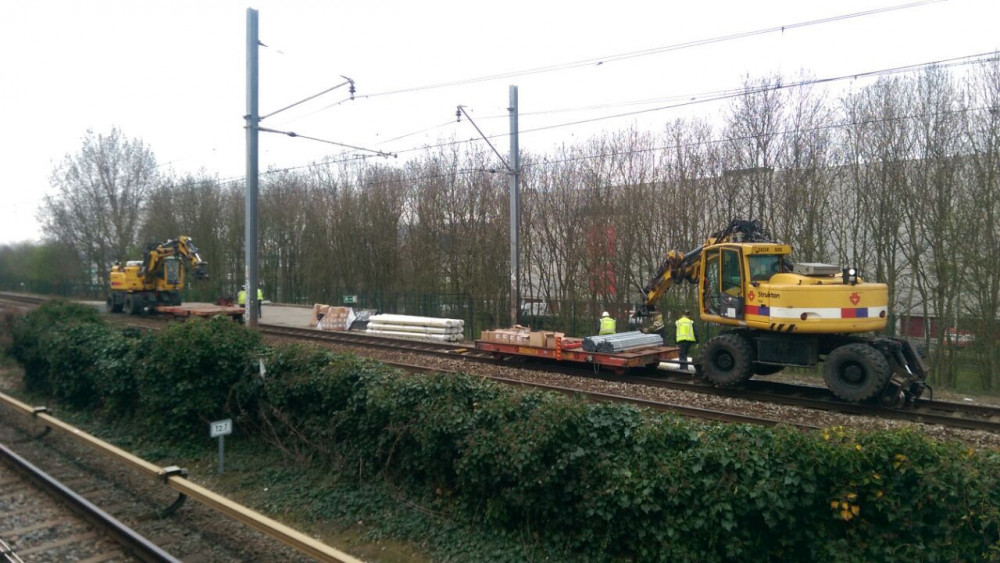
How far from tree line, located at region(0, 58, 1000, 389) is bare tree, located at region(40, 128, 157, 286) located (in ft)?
0.38

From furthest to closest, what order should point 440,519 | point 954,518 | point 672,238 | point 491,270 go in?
point 491,270
point 672,238
point 440,519
point 954,518

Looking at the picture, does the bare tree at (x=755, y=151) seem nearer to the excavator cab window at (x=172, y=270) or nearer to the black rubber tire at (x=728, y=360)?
the black rubber tire at (x=728, y=360)

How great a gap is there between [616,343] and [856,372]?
15.4 feet

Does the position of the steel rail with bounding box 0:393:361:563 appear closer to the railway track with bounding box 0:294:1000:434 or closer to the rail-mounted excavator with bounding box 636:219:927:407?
the railway track with bounding box 0:294:1000:434

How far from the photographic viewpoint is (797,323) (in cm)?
1116

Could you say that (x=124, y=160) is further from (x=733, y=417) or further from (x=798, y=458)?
(x=798, y=458)

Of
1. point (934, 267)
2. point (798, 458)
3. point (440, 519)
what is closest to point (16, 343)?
point (440, 519)

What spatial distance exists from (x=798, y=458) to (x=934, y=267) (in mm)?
18165

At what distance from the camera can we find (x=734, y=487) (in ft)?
16.8

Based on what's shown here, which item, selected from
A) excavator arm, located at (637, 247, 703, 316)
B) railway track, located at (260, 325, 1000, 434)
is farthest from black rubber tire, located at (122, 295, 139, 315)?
excavator arm, located at (637, 247, 703, 316)

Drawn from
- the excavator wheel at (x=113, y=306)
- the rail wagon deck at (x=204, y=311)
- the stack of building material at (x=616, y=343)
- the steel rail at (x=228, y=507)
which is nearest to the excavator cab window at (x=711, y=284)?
the stack of building material at (x=616, y=343)

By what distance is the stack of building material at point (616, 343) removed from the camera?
13703 millimetres

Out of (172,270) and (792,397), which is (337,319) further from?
(792,397)

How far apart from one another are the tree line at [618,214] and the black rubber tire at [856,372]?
6592 mm
